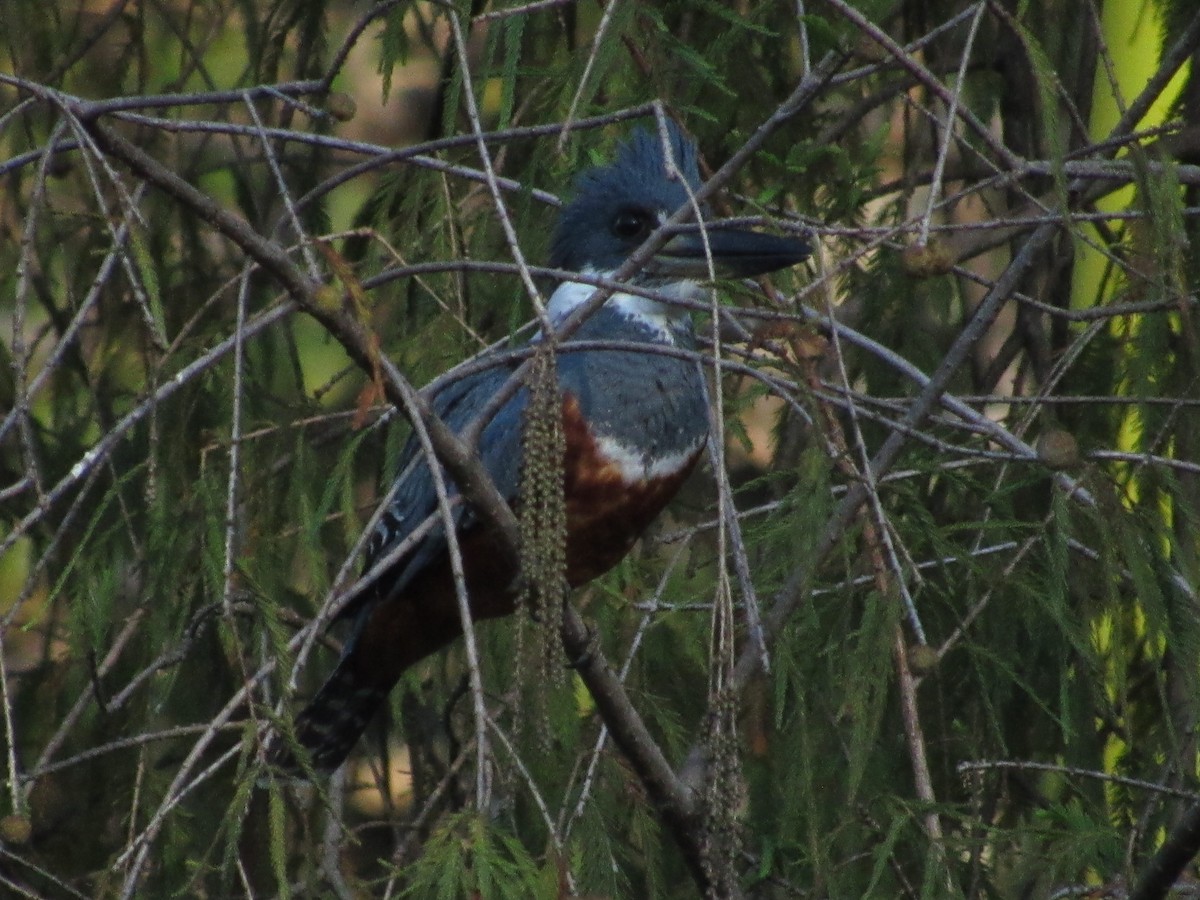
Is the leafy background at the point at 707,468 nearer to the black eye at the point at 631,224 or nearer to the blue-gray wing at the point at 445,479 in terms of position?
the blue-gray wing at the point at 445,479

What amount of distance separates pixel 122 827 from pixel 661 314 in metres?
1.32

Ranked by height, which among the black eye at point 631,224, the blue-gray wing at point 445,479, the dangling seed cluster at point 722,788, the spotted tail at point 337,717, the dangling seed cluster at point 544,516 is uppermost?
the dangling seed cluster at point 544,516

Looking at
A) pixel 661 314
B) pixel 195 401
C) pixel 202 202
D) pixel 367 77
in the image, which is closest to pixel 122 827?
pixel 195 401

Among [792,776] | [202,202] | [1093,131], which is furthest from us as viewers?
[1093,131]

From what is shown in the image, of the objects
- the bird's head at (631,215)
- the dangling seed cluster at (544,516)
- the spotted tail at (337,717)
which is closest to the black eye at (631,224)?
the bird's head at (631,215)

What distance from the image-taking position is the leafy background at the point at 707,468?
154 cm

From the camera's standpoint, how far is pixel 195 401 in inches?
96.8

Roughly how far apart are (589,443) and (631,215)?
0.60 metres

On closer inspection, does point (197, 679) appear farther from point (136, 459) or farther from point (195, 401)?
point (195, 401)

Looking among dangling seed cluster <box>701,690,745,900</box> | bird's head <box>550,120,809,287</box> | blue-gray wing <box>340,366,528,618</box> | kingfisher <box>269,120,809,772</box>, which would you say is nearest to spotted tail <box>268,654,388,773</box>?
kingfisher <box>269,120,809,772</box>

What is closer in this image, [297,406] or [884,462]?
[884,462]

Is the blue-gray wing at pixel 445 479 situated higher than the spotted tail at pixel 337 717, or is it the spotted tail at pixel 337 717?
the blue-gray wing at pixel 445 479

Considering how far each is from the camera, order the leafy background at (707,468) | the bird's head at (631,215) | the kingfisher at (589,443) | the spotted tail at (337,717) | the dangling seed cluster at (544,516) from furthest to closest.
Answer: the spotted tail at (337,717) < the bird's head at (631,215) < the kingfisher at (589,443) < the leafy background at (707,468) < the dangling seed cluster at (544,516)

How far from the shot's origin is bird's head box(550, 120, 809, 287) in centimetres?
261
